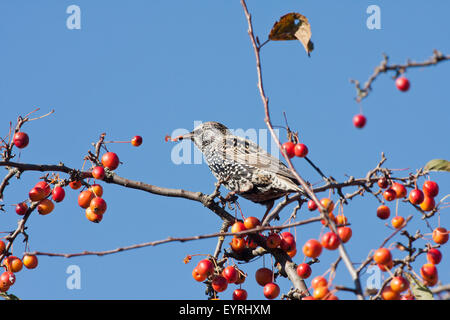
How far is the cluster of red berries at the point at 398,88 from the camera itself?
2.92 metres

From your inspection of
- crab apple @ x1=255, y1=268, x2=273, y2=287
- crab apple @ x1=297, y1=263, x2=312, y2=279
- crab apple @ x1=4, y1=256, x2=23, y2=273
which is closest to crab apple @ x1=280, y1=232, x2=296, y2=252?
crab apple @ x1=255, y1=268, x2=273, y2=287

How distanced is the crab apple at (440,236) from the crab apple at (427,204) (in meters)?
0.38

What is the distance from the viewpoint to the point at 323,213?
9.10 ft

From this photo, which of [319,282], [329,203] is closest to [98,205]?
[329,203]

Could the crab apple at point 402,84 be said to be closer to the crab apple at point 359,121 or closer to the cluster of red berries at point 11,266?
the crab apple at point 359,121

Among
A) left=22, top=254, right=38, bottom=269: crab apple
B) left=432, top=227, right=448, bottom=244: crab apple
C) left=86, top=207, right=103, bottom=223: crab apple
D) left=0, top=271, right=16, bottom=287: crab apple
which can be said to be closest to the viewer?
left=432, top=227, right=448, bottom=244: crab apple

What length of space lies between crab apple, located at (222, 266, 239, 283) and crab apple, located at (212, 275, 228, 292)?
0.28ft

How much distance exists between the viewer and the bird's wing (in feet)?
22.5

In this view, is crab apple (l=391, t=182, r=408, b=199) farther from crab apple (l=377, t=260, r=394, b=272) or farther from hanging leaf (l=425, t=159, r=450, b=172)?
crab apple (l=377, t=260, r=394, b=272)

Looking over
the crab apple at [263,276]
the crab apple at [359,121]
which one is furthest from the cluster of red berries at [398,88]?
the crab apple at [263,276]

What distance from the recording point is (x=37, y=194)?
4816mm

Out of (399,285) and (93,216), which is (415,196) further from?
(93,216)

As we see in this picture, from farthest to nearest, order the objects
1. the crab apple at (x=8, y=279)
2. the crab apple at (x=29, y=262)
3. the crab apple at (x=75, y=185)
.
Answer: the crab apple at (x=75, y=185) → the crab apple at (x=29, y=262) → the crab apple at (x=8, y=279)
